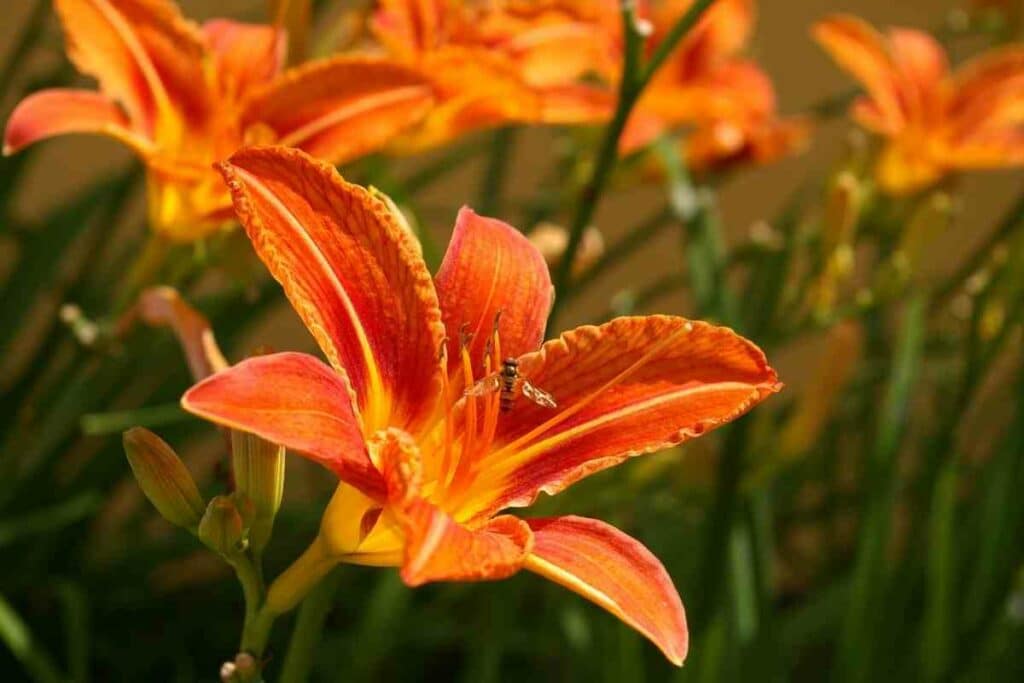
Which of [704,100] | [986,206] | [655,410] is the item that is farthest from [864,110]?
[986,206]

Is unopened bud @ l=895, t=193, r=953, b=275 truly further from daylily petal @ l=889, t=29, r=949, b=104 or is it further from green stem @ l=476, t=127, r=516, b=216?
green stem @ l=476, t=127, r=516, b=216

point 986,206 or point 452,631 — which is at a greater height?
point 986,206

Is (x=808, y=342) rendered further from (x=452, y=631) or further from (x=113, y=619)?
(x=113, y=619)

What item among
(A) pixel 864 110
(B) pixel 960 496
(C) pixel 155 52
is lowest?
(B) pixel 960 496

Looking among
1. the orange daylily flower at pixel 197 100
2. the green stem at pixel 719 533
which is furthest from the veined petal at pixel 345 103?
the green stem at pixel 719 533

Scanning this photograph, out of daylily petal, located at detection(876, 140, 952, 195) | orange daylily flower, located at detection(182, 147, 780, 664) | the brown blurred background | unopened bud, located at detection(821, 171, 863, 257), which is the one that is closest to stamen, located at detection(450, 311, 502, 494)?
orange daylily flower, located at detection(182, 147, 780, 664)

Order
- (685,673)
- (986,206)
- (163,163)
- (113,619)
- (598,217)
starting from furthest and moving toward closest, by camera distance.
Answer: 1. (986,206)
2. (598,217)
3. (113,619)
4. (685,673)
5. (163,163)

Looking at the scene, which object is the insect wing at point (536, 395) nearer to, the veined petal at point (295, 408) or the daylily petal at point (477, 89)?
the veined petal at point (295, 408)
